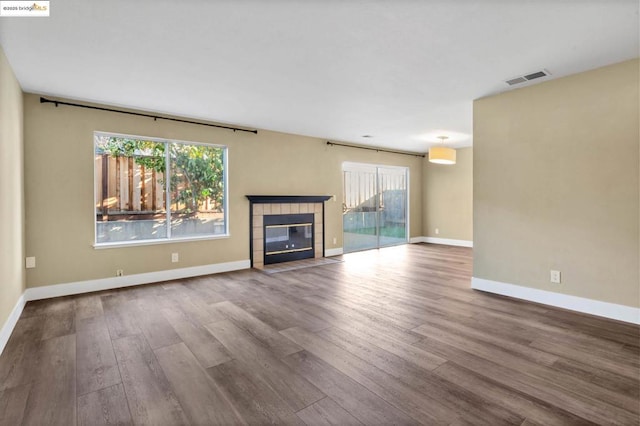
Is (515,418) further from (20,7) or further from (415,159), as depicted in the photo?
(415,159)

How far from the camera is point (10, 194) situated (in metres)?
2.97

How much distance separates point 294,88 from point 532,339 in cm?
343

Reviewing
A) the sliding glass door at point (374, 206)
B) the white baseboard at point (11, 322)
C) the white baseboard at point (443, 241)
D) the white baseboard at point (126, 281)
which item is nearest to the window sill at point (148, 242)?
the white baseboard at point (126, 281)

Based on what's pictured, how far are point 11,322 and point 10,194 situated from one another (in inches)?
47.1

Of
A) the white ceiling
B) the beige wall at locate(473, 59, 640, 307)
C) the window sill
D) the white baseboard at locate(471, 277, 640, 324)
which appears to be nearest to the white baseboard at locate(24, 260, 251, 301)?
the window sill

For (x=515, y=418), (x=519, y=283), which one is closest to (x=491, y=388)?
(x=515, y=418)

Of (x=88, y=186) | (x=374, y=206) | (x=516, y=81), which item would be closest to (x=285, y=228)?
(x=374, y=206)

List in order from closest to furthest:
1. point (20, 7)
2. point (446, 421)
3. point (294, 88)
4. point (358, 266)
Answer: point (446, 421) < point (20, 7) < point (294, 88) < point (358, 266)

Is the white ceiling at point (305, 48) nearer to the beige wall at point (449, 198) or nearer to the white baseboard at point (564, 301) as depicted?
the white baseboard at point (564, 301)

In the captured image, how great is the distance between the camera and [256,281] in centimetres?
463

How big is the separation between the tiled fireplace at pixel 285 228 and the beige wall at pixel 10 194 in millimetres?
2927

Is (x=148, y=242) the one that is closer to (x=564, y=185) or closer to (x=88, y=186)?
(x=88, y=186)

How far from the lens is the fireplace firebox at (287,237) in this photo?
5793 mm

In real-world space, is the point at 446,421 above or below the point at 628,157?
below
